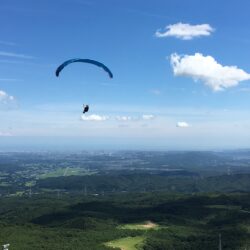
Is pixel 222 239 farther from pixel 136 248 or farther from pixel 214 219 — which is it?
pixel 214 219

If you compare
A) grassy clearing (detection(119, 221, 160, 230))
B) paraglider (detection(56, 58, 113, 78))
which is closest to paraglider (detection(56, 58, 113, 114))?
paraglider (detection(56, 58, 113, 78))

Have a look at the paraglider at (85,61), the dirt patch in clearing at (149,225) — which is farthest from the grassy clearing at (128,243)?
the paraglider at (85,61)

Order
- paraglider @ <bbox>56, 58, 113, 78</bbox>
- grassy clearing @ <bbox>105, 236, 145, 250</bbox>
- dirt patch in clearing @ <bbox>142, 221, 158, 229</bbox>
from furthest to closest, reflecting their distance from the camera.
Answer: dirt patch in clearing @ <bbox>142, 221, 158, 229</bbox> → grassy clearing @ <bbox>105, 236, 145, 250</bbox> → paraglider @ <bbox>56, 58, 113, 78</bbox>

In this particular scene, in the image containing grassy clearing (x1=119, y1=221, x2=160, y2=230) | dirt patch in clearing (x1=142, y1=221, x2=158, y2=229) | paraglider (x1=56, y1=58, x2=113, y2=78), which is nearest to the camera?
paraglider (x1=56, y1=58, x2=113, y2=78)

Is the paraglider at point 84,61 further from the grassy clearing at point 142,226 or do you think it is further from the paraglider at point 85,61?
the grassy clearing at point 142,226

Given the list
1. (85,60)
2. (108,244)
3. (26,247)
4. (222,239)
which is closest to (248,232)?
(222,239)

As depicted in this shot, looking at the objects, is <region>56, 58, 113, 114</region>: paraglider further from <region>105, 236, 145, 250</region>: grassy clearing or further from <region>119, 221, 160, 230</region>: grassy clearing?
<region>119, 221, 160, 230</region>: grassy clearing

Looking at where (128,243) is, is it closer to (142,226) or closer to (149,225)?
(142,226)

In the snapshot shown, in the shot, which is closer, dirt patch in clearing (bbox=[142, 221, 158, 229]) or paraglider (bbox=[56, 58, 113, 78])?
paraglider (bbox=[56, 58, 113, 78])

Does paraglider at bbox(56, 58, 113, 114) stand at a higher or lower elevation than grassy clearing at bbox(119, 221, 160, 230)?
higher
